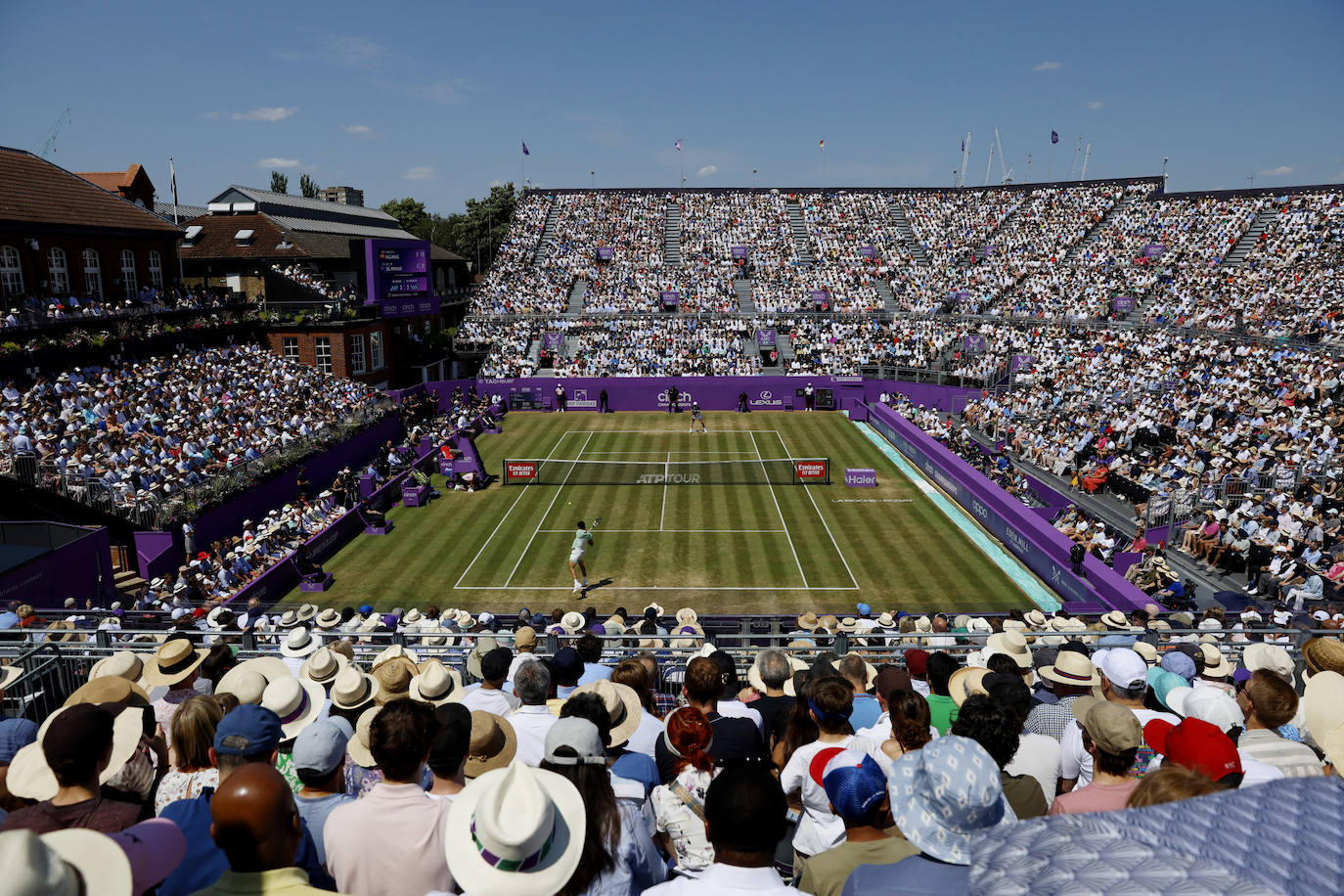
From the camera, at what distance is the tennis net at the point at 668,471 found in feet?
106

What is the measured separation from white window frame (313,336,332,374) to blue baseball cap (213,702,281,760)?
132 feet

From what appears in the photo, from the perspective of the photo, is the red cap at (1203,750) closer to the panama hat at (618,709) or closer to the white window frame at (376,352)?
the panama hat at (618,709)

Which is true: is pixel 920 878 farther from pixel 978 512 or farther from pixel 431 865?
pixel 978 512

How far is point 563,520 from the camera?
27.8 meters

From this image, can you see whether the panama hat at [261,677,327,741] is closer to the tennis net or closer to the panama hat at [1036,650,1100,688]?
the panama hat at [1036,650,1100,688]

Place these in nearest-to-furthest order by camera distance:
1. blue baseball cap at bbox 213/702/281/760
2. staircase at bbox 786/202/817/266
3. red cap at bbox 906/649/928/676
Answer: blue baseball cap at bbox 213/702/281/760 → red cap at bbox 906/649/928/676 → staircase at bbox 786/202/817/266

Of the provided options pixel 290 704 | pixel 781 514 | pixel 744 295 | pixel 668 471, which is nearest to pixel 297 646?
pixel 290 704

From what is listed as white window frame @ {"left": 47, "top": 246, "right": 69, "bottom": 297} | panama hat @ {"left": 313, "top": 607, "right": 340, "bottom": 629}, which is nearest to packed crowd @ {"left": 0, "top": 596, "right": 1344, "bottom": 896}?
panama hat @ {"left": 313, "top": 607, "right": 340, "bottom": 629}

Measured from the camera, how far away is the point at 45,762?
170 inches

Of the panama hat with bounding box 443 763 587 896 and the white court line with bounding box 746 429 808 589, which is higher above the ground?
the panama hat with bounding box 443 763 587 896

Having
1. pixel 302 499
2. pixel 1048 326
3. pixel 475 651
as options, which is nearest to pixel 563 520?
pixel 302 499

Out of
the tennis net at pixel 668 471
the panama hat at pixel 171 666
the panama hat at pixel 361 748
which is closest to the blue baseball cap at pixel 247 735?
the panama hat at pixel 361 748

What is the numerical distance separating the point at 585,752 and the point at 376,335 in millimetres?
45076

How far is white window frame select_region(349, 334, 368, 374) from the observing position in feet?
141
